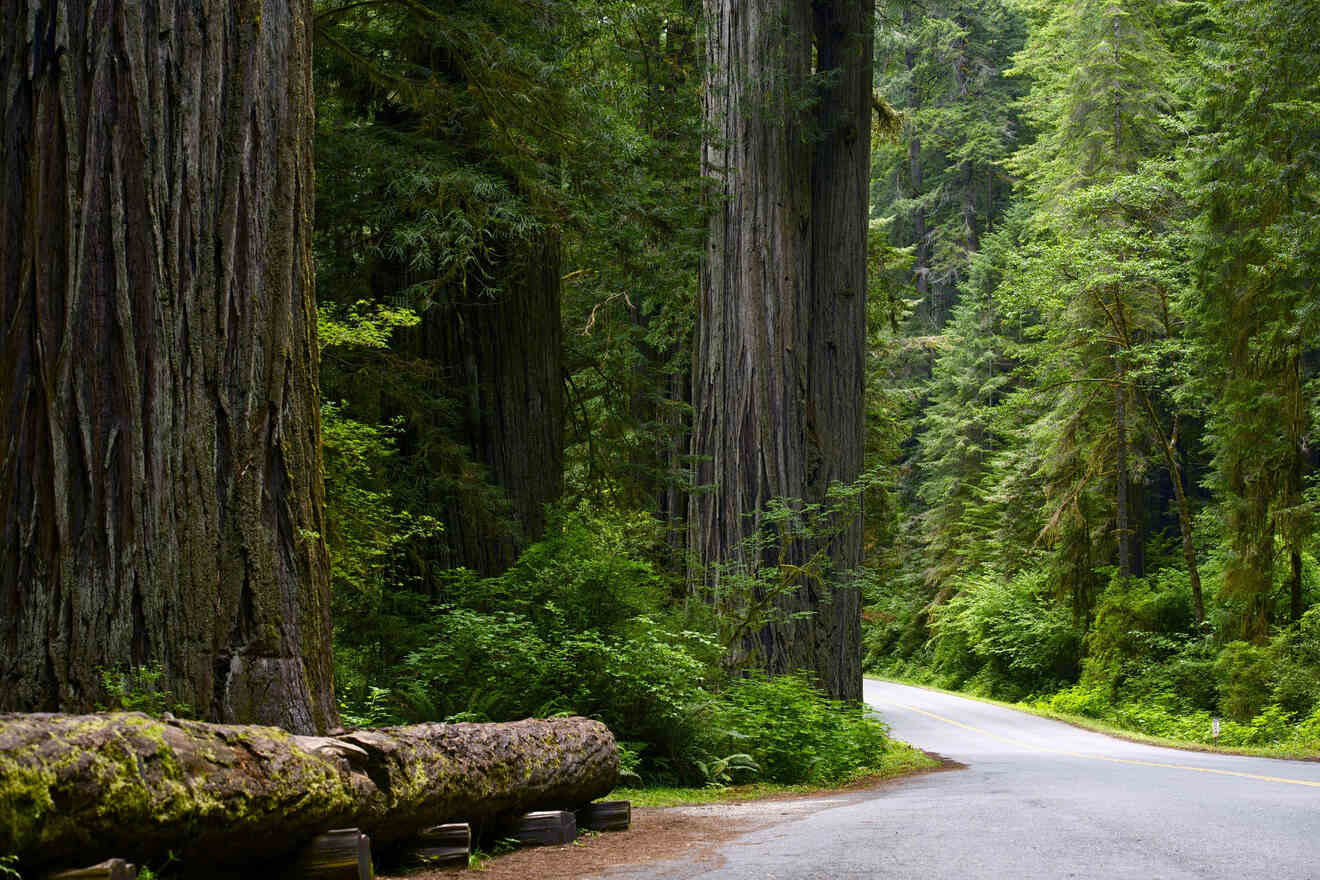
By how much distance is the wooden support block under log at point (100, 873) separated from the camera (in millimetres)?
3814

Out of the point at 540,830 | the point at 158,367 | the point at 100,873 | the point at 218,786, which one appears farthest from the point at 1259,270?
the point at 100,873

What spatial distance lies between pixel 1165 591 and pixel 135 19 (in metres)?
30.1

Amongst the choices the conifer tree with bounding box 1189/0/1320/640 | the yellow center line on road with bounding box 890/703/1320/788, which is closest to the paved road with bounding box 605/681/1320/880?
the yellow center line on road with bounding box 890/703/1320/788

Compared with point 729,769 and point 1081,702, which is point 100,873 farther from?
point 1081,702

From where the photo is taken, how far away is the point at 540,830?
7438 mm

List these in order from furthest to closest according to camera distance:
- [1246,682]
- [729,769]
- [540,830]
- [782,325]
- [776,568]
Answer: [1246,682]
[782,325]
[776,568]
[729,769]
[540,830]

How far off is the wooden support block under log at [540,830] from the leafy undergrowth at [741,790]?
1.81 m

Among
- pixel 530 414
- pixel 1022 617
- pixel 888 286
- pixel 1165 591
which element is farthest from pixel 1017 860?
pixel 1022 617

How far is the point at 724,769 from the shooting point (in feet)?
38.2

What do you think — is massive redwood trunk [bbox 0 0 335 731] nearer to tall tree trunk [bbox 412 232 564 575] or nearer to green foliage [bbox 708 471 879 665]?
tall tree trunk [bbox 412 232 564 575]

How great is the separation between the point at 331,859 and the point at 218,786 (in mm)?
773

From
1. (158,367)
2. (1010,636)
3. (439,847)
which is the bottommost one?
(1010,636)

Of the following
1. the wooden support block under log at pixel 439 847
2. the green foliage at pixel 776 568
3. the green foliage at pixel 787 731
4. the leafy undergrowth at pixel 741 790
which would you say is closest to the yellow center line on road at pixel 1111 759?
the leafy undergrowth at pixel 741 790

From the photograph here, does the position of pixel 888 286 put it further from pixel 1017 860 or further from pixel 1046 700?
pixel 1017 860
